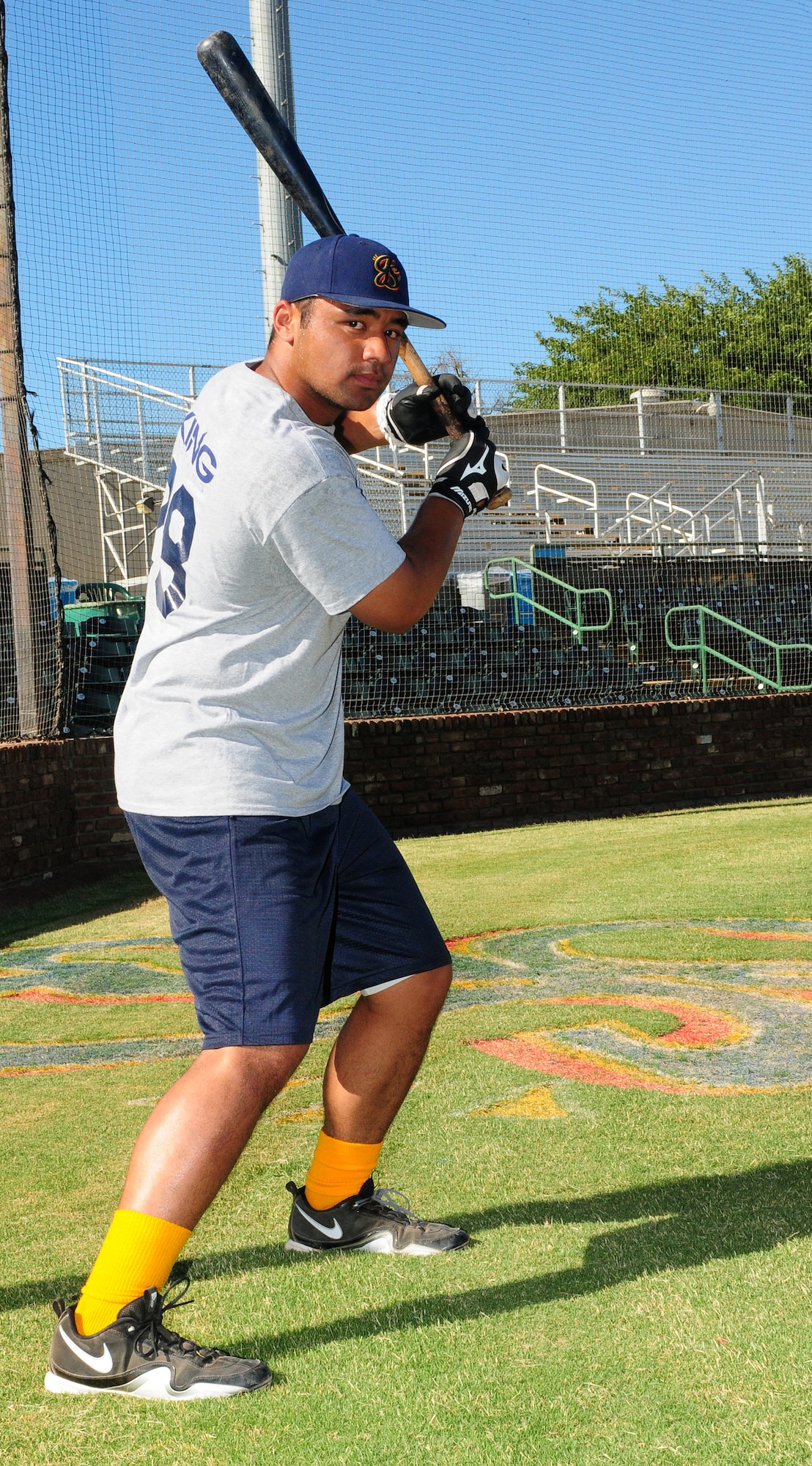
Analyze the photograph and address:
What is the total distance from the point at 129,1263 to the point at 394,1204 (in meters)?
0.78

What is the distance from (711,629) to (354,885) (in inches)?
545

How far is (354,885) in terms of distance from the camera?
2.60 meters

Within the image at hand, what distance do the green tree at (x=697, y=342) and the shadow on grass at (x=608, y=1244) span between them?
1451 inches

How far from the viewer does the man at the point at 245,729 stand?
216 centimetres

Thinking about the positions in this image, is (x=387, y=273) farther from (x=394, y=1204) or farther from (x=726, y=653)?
(x=726, y=653)

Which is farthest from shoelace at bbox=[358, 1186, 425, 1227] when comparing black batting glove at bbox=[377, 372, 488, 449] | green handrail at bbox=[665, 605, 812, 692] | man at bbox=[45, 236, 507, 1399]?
green handrail at bbox=[665, 605, 812, 692]

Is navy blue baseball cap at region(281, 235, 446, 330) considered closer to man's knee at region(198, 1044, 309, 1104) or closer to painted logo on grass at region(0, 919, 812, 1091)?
man's knee at region(198, 1044, 309, 1104)

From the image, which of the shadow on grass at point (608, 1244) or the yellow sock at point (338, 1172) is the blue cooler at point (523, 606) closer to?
the shadow on grass at point (608, 1244)

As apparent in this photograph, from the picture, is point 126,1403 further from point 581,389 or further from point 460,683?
point 581,389

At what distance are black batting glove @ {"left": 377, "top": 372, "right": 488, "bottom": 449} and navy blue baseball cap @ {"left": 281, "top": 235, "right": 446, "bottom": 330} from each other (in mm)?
301

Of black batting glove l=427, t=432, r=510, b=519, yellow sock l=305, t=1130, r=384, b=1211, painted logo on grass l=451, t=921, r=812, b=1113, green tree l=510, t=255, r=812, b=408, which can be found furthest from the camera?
green tree l=510, t=255, r=812, b=408

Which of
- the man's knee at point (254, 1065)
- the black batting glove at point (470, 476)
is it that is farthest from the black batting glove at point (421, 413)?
the man's knee at point (254, 1065)

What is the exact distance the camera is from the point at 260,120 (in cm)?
398

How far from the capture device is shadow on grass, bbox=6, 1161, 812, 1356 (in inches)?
92.3
